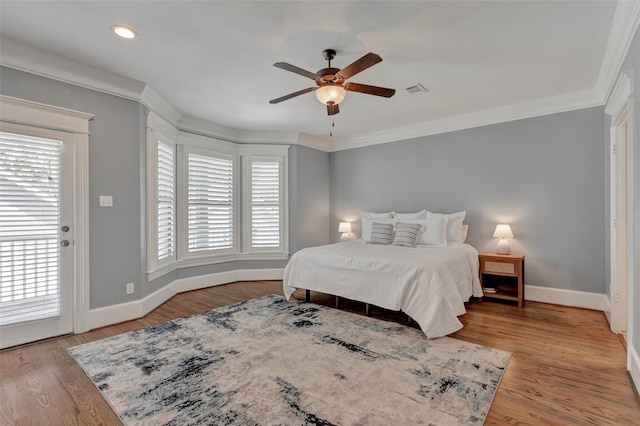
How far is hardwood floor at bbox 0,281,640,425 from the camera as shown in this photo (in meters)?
1.78

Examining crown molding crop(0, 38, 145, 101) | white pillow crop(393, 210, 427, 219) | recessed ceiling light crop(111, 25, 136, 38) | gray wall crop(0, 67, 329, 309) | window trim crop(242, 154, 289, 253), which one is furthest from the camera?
window trim crop(242, 154, 289, 253)

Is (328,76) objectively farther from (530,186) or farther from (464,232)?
(530,186)

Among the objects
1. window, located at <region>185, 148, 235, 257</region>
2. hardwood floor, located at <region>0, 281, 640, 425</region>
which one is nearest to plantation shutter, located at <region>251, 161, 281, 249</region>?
window, located at <region>185, 148, 235, 257</region>

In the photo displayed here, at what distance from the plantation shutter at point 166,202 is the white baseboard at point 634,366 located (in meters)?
4.71

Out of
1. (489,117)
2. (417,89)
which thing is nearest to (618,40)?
(417,89)

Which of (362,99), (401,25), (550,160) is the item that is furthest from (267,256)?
(550,160)

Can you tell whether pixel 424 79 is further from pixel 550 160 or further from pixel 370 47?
pixel 550 160

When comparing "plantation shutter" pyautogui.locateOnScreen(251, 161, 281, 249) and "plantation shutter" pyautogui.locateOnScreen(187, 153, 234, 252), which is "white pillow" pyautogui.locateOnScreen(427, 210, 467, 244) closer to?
"plantation shutter" pyautogui.locateOnScreen(251, 161, 281, 249)

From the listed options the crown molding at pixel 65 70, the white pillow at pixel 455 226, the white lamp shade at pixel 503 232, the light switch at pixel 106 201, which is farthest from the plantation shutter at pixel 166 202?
the white lamp shade at pixel 503 232

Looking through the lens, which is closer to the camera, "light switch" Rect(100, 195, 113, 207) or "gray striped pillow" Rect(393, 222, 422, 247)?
"light switch" Rect(100, 195, 113, 207)

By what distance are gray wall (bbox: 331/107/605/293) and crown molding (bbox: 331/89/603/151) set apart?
0.09m

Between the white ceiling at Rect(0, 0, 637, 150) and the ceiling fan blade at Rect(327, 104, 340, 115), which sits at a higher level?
the white ceiling at Rect(0, 0, 637, 150)

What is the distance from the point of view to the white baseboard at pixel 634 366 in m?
1.95

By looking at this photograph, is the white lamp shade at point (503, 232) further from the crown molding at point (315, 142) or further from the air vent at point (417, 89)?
the crown molding at point (315, 142)
